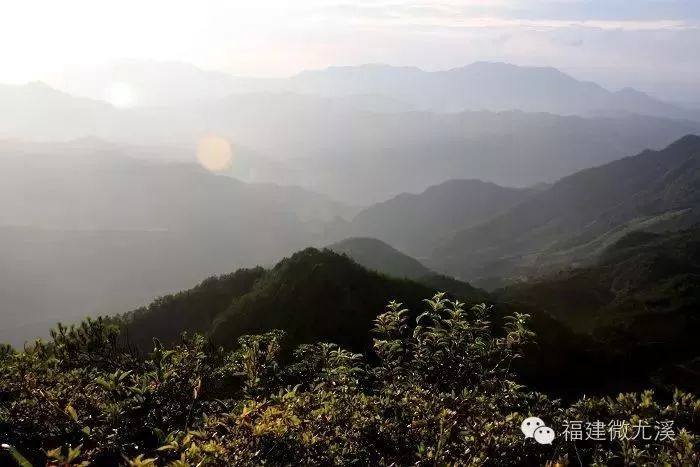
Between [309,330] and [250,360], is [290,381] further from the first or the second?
[309,330]

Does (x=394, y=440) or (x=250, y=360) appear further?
(x=250, y=360)

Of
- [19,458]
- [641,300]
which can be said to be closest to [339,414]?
[19,458]

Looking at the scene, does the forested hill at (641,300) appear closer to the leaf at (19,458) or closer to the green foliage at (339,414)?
the green foliage at (339,414)

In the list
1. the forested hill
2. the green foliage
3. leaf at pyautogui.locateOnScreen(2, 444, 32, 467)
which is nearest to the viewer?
leaf at pyautogui.locateOnScreen(2, 444, 32, 467)

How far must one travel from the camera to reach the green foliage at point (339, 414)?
7.78m

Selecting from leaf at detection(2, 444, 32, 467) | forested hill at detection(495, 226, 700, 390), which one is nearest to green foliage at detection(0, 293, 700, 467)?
leaf at detection(2, 444, 32, 467)

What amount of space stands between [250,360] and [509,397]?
5.69 metres

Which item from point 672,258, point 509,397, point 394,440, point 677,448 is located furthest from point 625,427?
point 672,258

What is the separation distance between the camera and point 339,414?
29.5 feet

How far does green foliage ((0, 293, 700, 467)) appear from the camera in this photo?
7.78 metres

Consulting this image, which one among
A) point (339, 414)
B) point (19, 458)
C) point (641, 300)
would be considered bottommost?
point (641, 300)

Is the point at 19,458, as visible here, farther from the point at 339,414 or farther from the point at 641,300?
the point at 641,300

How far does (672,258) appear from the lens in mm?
114125

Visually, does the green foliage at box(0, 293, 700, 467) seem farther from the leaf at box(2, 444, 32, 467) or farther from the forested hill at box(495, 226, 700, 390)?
the forested hill at box(495, 226, 700, 390)
